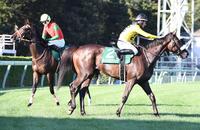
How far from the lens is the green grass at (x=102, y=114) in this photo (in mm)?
11195

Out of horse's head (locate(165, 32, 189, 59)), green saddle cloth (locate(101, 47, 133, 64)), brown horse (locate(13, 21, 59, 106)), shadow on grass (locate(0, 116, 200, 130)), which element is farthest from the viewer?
brown horse (locate(13, 21, 59, 106))

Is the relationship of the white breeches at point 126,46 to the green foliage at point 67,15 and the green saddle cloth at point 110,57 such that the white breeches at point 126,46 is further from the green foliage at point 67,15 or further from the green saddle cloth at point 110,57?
the green foliage at point 67,15

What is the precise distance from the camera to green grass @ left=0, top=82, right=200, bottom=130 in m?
11.2

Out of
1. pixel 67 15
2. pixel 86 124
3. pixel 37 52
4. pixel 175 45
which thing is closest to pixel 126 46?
pixel 175 45

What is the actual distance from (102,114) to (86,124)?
2.22 m

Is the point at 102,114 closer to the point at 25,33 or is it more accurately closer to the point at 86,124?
the point at 86,124

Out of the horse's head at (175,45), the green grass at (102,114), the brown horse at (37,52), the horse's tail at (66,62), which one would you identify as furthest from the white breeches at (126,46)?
the brown horse at (37,52)

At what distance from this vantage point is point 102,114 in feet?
44.7

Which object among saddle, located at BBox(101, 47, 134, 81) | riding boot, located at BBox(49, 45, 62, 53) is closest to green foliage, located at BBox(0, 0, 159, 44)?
riding boot, located at BBox(49, 45, 62, 53)

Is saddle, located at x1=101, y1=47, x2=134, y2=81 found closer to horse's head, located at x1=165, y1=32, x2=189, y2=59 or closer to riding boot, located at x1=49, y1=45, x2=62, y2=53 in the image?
horse's head, located at x1=165, y1=32, x2=189, y2=59

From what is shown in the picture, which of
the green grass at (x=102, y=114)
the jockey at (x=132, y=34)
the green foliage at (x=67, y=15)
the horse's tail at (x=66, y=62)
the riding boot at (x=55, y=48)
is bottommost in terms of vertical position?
the green grass at (x=102, y=114)

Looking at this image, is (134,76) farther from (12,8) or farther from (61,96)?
(12,8)

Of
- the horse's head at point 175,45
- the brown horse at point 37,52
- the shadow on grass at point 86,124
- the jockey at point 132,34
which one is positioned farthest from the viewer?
the brown horse at point 37,52

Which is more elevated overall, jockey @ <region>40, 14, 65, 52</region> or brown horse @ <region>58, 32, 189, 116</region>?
jockey @ <region>40, 14, 65, 52</region>
